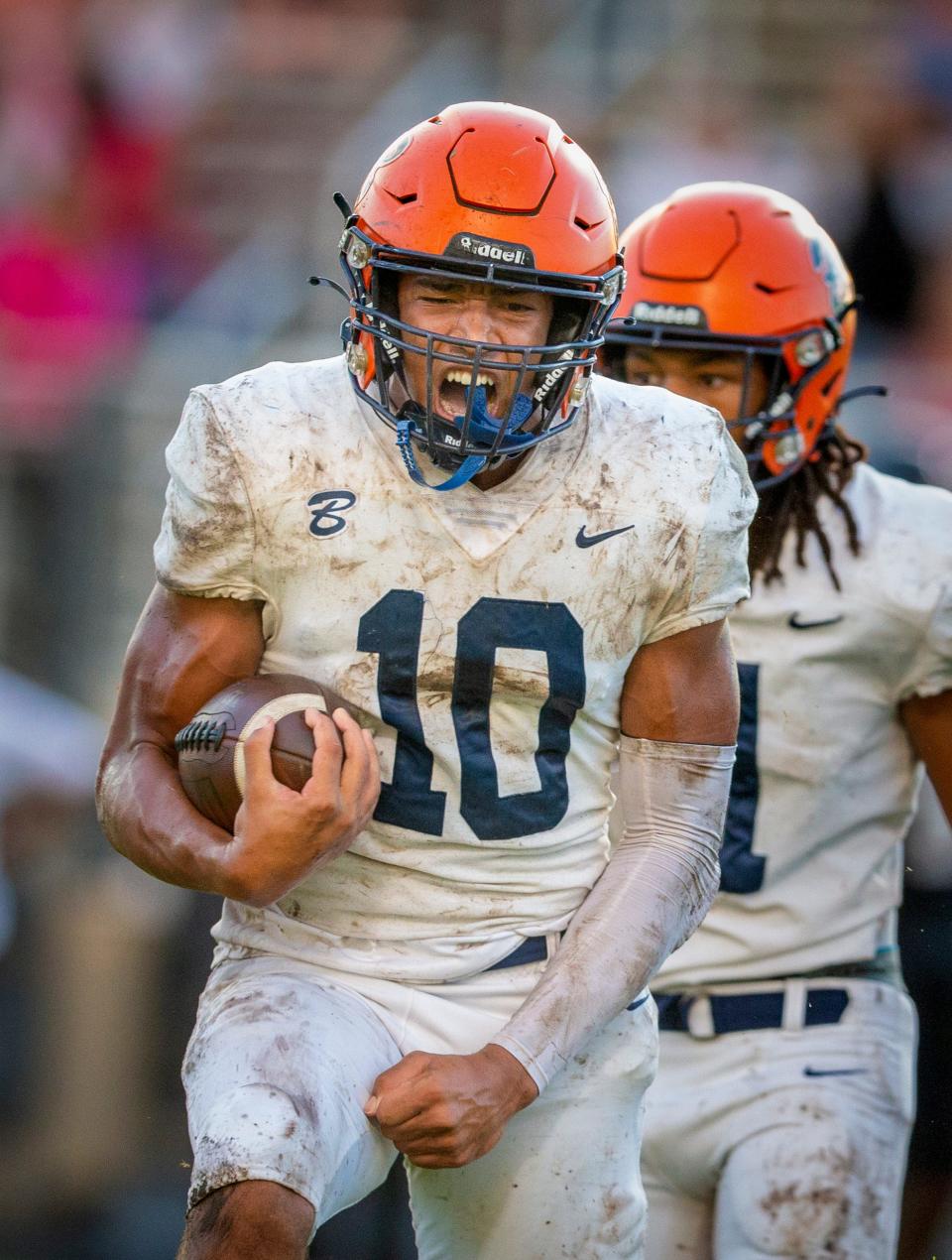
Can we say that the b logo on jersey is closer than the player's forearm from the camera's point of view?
No

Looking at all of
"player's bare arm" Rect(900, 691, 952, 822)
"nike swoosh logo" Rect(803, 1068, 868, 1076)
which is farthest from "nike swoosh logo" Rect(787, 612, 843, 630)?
"nike swoosh logo" Rect(803, 1068, 868, 1076)

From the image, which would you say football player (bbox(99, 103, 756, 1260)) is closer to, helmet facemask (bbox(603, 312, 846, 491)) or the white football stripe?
the white football stripe

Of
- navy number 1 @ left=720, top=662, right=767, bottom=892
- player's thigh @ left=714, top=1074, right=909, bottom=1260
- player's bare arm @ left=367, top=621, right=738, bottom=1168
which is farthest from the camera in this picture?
navy number 1 @ left=720, top=662, right=767, bottom=892

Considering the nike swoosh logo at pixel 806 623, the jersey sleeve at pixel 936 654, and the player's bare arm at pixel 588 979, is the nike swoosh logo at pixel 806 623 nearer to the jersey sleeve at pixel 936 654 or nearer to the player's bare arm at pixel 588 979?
the jersey sleeve at pixel 936 654

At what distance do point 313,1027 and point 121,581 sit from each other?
426 centimetres

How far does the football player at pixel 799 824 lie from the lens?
3.81 m

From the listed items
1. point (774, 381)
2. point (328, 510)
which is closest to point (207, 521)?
point (328, 510)

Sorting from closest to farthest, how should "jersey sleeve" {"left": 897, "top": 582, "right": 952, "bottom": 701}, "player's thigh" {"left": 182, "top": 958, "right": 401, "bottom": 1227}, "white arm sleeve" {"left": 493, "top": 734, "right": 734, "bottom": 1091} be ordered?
"player's thigh" {"left": 182, "top": 958, "right": 401, "bottom": 1227} < "white arm sleeve" {"left": 493, "top": 734, "right": 734, "bottom": 1091} < "jersey sleeve" {"left": 897, "top": 582, "right": 952, "bottom": 701}

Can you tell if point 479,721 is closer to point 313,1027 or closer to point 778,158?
point 313,1027

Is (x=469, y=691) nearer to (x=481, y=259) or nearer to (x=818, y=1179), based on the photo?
(x=481, y=259)

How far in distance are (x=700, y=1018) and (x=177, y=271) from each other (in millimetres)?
5303

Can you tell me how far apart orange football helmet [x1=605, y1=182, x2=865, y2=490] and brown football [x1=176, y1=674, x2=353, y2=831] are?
1402 mm

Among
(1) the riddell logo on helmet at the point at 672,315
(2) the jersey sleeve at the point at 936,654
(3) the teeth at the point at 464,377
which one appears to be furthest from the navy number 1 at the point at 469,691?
(1) the riddell logo on helmet at the point at 672,315

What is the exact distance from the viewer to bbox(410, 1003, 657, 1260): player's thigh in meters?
3.06
